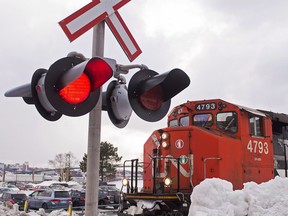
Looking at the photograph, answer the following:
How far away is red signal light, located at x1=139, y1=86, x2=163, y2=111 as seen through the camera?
10.8ft

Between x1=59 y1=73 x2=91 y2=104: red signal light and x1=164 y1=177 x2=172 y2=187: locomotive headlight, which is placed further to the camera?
x1=164 y1=177 x2=172 y2=187: locomotive headlight

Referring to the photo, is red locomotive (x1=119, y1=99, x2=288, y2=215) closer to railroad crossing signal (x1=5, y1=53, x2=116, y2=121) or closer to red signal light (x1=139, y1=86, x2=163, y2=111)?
red signal light (x1=139, y1=86, x2=163, y2=111)

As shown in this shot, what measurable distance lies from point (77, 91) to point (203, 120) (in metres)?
8.24

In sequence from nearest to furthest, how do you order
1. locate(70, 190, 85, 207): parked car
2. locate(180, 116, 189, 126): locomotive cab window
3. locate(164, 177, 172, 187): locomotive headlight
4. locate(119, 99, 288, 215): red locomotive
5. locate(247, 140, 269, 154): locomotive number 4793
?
locate(164, 177, 172, 187): locomotive headlight, locate(119, 99, 288, 215): red locomotive, locate(247, 140, 269, 154): locomotive number 4793, locate(180, 116, 189, 126): locomotive cab window, locate(70, 190, 85, 207): parked car

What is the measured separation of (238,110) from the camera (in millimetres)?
10023

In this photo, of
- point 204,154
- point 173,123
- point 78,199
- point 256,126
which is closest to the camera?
point 204,154

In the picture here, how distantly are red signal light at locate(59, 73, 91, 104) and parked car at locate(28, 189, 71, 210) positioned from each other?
22.7 metres

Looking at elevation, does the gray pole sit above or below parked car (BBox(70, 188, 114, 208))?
above

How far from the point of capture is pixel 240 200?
7.25 metres

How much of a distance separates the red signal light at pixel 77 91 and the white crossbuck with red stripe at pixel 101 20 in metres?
0.46

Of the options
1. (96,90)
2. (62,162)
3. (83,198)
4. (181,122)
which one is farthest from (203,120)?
(62,162)

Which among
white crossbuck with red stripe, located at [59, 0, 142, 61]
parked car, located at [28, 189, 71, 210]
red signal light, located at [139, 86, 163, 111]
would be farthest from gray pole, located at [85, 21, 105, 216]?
parked car, located at [28, 189, 71, 210]

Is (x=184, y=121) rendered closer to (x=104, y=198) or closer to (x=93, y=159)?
(x=93, y=159)

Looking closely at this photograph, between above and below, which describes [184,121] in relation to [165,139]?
above
